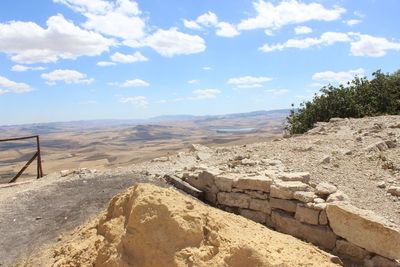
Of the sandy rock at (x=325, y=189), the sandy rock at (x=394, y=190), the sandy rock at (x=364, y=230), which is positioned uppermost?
the sandy rock at (x=325, y=189)

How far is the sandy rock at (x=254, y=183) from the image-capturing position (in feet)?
28.2

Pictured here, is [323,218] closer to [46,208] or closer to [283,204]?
[283,204]

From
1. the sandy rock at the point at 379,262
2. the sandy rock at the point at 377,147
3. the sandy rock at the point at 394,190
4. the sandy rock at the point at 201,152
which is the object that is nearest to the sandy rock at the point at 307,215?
the sandy rock at the point at 379,262

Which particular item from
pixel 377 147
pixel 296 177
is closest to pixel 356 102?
pixel 377 147

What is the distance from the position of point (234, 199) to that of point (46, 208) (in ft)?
14.8

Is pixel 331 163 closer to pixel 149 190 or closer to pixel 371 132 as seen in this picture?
pixel 371 132

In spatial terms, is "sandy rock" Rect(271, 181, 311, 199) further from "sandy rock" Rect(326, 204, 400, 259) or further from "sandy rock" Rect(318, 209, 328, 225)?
"sandy rock" Rect(326, 204, 400, 259)

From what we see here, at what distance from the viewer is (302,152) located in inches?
462

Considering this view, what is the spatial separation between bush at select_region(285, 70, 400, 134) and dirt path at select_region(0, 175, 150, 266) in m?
15.2

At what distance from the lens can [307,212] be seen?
25.7 ft

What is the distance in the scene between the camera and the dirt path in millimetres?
8320

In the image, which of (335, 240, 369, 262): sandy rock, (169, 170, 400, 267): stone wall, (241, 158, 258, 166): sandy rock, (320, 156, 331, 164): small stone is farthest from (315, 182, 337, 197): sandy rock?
(241, 158, 258, 166): sandy rock

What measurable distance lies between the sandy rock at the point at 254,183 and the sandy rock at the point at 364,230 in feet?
4.89

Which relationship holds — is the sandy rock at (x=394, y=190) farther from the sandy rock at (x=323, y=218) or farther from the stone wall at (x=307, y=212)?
the sandy rock at (x=323, y=218)
